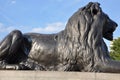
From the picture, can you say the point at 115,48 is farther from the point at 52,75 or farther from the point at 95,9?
the point at 52,75

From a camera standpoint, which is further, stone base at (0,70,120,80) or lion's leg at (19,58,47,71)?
lion's leg at (19,58,47,71)

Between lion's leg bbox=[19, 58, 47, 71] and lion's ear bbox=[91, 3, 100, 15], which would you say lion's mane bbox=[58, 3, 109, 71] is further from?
lion's leg bbox=[19, 58, 47, 71]

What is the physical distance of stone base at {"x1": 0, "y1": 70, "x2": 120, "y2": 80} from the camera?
6.93 meters

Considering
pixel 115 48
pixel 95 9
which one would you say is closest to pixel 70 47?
pixel 95 9

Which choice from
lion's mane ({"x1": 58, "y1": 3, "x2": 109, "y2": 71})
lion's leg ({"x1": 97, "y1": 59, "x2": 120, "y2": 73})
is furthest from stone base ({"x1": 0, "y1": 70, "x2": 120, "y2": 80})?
lion's mane ({"x1": 58, "y1": 3, "x2": 109, "y2": 71})

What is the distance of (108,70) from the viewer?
23.7ft

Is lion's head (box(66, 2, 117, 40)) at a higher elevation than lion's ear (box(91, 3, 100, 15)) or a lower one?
lower

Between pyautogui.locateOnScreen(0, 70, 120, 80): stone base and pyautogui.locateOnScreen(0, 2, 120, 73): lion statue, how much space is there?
272 millimetres

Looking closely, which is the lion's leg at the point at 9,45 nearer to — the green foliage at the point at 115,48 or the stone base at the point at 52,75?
the stone base at the point at 52,75

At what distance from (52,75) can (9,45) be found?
1414mm

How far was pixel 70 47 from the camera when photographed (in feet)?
24.7

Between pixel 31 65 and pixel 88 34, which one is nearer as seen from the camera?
pixel 88 34

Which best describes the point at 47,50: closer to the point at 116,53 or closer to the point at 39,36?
the point at 39,36

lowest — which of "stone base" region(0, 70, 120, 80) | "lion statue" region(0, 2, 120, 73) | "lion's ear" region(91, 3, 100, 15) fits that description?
"stone base" region(0, 70, 120, 80)
